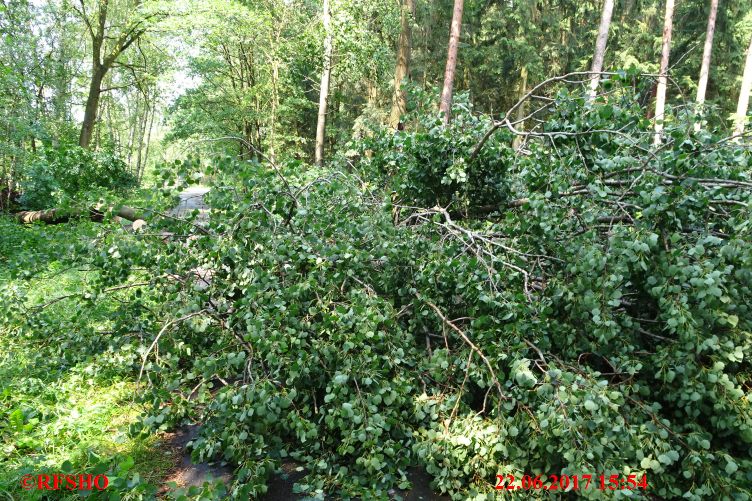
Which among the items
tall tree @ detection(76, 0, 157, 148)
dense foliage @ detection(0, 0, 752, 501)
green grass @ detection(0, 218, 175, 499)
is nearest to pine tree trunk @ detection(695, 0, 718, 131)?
dense foliage @ detection(0, 0, 752, 501)

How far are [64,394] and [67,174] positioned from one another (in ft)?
34.0

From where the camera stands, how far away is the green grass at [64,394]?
8.65ft

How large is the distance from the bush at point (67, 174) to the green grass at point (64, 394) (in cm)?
647

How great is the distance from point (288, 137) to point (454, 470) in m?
15.3

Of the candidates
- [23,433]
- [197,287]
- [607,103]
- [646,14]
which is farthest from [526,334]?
[646,14]

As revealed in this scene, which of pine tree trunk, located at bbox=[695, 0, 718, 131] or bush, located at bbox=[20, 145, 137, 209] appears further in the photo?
pine tree trunk, located at bbox=[695, 0, 718, 131]

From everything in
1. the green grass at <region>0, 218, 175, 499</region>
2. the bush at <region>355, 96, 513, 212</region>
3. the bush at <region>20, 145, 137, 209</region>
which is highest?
the bush at <region>355, 96, 513, 212</region>

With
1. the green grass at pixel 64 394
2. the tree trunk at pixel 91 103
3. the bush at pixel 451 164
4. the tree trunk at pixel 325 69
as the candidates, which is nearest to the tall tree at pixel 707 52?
the tree trunk at pixel 325 69

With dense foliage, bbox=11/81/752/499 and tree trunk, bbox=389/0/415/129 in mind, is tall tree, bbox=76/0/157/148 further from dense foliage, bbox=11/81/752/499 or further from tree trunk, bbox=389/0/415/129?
dense foliage, bbox=11/81/752/499

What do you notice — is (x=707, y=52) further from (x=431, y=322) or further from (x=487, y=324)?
(x=487, y=324)

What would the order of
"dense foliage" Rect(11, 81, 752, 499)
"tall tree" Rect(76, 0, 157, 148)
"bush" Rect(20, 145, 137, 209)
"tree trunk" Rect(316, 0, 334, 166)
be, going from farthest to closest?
"tall tree" Rect(76, 0, 157, 148)
"tree trunk" Rect(316, 0, 334, 166)
"bush" Rect(20, 145, 137, 209)
"dense foliage" Rect(11, 81, 752, 499)

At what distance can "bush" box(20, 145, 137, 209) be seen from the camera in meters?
10.9

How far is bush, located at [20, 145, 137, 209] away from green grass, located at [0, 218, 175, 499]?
255 inches

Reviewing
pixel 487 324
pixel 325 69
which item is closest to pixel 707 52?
pixel 325 69
